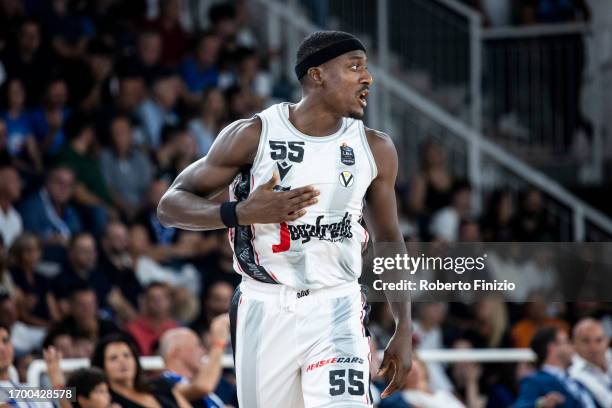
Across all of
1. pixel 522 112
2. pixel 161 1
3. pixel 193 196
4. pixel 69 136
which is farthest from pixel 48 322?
pixel 522 112

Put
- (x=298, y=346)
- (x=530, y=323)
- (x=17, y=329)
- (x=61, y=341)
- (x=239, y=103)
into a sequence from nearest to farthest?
(x=298, y=346) → (x=61, y=341) → (x=17, y=329) → (x=530, y=323) → (x=239, y=103)

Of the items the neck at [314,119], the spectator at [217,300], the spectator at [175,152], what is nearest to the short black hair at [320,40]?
the neck at [314,119]

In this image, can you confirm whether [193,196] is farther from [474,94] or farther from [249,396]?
[474,94]

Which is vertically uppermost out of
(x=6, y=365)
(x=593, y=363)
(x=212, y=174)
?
(x=212, y=174)

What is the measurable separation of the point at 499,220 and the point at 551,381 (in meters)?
3.79

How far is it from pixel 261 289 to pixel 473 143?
8.32 meters

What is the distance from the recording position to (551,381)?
9.35m

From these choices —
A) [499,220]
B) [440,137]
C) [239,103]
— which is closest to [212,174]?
[239,103]

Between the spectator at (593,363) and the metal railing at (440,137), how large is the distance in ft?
13.1

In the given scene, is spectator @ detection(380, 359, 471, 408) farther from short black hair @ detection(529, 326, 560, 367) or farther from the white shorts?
the white shorts

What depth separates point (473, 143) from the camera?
13734mm

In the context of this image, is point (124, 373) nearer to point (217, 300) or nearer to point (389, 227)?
point (389, 227)

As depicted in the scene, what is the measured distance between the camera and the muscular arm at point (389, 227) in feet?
19.1

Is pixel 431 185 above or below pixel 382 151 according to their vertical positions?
below
